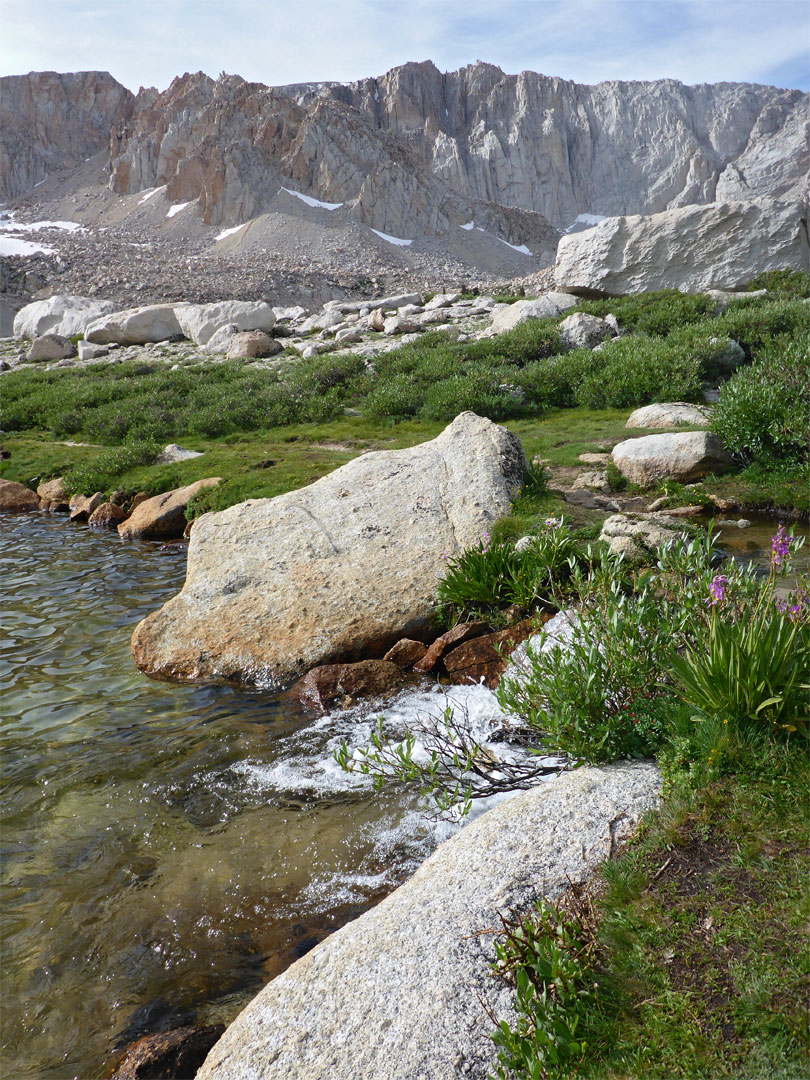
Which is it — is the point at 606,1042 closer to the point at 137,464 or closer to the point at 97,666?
the point at 97,666

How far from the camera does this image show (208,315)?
43812mm

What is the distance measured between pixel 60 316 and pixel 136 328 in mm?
13091

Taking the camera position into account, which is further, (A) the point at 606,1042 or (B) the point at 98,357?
(B) the point at 98,357

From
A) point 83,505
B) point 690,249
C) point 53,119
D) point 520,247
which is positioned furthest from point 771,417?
point 53,119

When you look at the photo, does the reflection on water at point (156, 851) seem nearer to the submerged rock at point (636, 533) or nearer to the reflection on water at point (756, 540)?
the submerged rock at point (636, 533)

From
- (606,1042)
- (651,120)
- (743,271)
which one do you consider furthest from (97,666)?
(651,120)

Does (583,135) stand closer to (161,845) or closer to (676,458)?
(676,458)

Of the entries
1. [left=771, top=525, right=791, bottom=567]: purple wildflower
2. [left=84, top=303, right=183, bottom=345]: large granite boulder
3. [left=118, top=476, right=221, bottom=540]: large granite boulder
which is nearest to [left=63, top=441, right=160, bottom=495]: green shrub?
[left=118, top=476, right=221, bottom=540]: large granite boulder

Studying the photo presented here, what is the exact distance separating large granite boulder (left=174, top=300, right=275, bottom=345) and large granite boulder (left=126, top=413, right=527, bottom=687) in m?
34.6

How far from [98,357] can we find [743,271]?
38543 mm

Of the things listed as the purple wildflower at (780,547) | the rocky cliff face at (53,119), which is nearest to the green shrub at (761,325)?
the purple wildflower at (780,547)

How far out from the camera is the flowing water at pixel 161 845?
425 centimetres

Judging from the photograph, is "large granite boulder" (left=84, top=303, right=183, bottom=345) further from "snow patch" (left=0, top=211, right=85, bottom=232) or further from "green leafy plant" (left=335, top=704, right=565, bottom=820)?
"snow patch" (left=0, top=211, right=85, bottom=232)

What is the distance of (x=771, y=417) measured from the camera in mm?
13758
